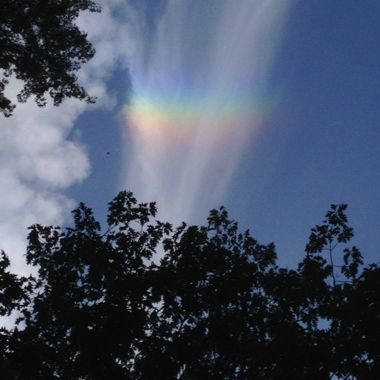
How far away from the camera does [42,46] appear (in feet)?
72.9

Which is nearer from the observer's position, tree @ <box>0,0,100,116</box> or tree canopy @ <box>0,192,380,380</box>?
tree canopy @ <box>0,192,380,380</box>

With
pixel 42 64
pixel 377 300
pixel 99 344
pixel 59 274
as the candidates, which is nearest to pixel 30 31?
pixel 42 64

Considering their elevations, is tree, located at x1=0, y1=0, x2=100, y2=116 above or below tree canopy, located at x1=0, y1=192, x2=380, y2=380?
above

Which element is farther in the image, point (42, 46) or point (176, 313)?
point (42, 46)

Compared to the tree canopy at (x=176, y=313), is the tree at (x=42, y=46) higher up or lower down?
higher up

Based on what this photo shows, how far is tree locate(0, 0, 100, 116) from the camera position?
69.4 ft

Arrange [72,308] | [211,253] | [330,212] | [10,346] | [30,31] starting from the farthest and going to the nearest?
1. [30,31]
2. [330,212]
3. [211,253]
4. [72,308]
5. [10,346]

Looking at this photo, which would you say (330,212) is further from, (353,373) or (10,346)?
(10,346)

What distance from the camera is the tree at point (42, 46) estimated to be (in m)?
21.2

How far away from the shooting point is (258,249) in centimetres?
1694

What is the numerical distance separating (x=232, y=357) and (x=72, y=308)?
5662 millimetres

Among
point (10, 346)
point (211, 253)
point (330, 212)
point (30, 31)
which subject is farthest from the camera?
point (30, 31)

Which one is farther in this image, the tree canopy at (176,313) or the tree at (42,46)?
the tree at (42,46)

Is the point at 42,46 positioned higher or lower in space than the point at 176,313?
higher
